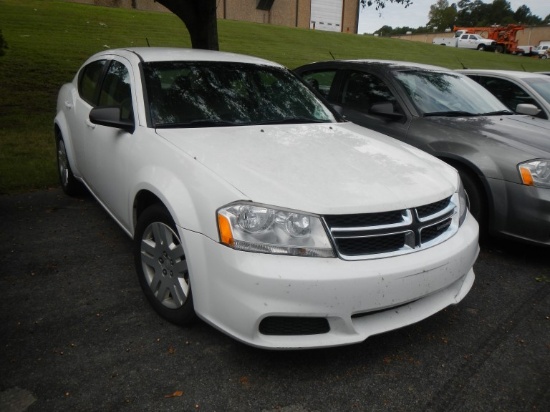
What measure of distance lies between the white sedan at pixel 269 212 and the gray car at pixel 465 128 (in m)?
1.03

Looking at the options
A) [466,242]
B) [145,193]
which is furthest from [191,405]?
[466,242]

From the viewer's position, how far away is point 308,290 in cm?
221

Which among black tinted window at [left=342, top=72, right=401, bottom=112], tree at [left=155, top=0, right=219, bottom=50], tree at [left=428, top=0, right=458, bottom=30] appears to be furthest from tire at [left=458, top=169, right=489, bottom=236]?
tree at [left=428, top=0, right=458, bottom=30]

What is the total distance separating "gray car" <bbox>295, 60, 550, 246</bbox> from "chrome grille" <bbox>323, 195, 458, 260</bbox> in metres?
1.58

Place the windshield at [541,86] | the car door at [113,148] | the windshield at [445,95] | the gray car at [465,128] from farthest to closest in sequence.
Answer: the windshield at [541,86] → the windshield at [445,95] → the gray car at [465,128] → the car door at [113,148]

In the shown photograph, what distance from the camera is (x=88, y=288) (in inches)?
131

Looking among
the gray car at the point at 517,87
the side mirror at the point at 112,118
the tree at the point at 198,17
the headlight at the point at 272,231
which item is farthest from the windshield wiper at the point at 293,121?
the tree at the point at 198,17

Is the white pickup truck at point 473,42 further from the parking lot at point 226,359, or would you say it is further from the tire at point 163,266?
the tire at point 163,266

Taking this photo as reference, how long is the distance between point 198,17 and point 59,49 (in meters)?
8.70

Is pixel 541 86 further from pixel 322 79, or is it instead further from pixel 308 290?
pixel 308 290

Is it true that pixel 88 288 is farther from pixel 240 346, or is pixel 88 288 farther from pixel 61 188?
pixel 61 188

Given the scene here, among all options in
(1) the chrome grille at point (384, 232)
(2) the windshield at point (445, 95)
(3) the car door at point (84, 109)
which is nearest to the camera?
(1) the chrome grille at point (384, 232)

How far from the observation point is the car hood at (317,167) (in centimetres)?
240

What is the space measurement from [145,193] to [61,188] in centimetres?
303
